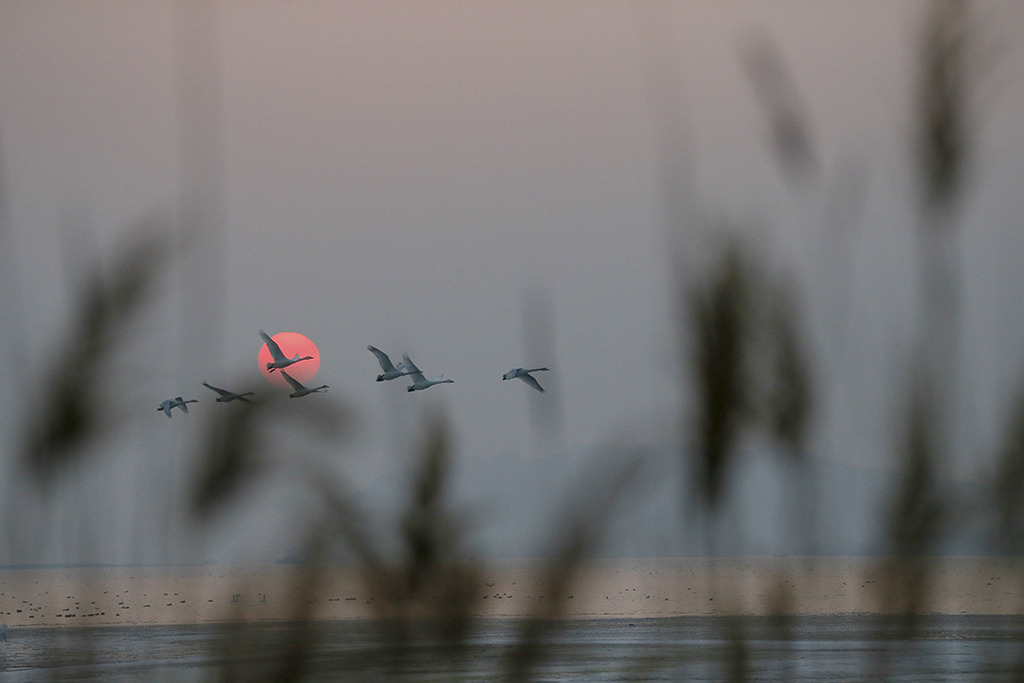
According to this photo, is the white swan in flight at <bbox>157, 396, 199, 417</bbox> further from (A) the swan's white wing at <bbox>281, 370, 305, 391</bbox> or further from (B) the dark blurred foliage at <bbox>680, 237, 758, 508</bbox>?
(B) the dark blurred foliage at <bbox>680, 237, 758, 508</bbox>

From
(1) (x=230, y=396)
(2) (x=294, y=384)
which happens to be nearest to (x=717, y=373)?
(1) (x=230, y=396)

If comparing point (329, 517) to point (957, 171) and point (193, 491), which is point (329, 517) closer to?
point (193, 491)

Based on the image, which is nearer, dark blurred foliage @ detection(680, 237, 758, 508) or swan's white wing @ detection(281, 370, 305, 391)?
dark blurred foliage @ detection(680, 237, 758, 508)

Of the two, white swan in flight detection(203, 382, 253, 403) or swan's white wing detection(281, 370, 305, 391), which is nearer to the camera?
white swan in flight detection(203, 382, 253, 403)

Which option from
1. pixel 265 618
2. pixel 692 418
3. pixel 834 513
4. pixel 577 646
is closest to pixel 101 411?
pixel 265 618

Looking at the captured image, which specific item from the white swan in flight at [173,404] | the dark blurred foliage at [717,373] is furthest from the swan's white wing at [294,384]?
the dark blurred foliage at [717,373]

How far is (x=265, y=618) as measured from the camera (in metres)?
2.29

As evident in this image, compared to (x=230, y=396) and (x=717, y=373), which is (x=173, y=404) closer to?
(x=230, y=396)

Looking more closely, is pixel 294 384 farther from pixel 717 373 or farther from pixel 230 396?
pixel 717 373

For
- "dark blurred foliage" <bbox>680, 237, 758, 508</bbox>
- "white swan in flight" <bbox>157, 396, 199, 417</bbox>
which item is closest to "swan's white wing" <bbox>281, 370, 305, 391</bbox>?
"white swan in flight" <bbox>157, 396, 199, 417</bbox>

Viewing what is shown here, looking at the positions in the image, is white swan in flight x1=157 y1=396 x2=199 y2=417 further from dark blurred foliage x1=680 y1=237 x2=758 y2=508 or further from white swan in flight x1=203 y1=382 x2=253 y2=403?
dark blurred foliage x1=680 y1=237 x2=758 y2=508

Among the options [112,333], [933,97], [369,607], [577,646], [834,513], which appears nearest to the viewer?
[933,97]

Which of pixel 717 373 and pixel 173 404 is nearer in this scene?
pixel 717 373

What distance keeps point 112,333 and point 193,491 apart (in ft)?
1.17
